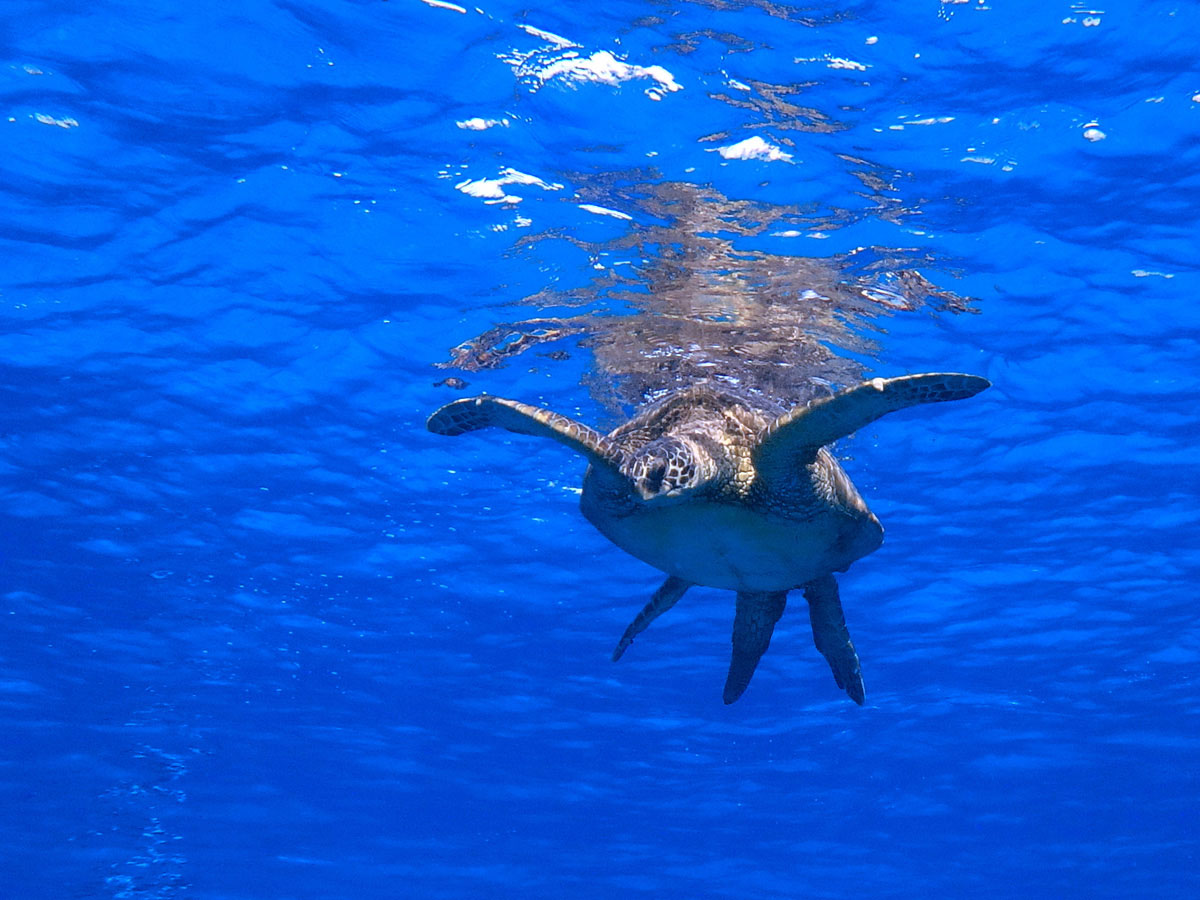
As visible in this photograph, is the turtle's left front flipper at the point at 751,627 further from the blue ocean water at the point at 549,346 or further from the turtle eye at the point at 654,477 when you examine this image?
the blue ocean water at the point at 549,346

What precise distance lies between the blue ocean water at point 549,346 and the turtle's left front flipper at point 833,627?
11.1 ft

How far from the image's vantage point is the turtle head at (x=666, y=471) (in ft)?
17.6

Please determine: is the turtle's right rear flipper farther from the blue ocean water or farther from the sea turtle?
the blue ocean water

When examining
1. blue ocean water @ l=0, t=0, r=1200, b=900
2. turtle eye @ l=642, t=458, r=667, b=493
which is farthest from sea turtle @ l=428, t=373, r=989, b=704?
blue ocean water @ l=0, t=0, r=1200, b=900

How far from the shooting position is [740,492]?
21.2 ft

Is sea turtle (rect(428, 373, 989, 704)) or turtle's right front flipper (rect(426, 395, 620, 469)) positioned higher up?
turtle's right front flipper (rect(426, 395, 620, 469))

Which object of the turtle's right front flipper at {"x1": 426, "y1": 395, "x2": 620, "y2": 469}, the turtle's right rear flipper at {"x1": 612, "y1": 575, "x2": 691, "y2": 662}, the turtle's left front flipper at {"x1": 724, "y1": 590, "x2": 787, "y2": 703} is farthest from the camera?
the turtle's right rear flipper at {"x1": 612, "y1": 575, "x2": 691, "y2": 662}

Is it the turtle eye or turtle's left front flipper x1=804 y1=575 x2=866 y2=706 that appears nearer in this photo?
the turtle eye

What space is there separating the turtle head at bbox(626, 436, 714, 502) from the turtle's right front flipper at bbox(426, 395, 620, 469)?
494mm

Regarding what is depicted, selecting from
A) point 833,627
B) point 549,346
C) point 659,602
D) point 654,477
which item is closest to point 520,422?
point 654,477

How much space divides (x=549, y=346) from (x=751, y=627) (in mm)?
4616

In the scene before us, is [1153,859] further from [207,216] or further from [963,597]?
[207,216]

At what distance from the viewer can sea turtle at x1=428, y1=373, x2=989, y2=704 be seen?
5.51m

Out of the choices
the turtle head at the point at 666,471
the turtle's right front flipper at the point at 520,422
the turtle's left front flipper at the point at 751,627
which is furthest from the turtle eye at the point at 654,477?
the turtle's left front flipper at the point at 751,627
